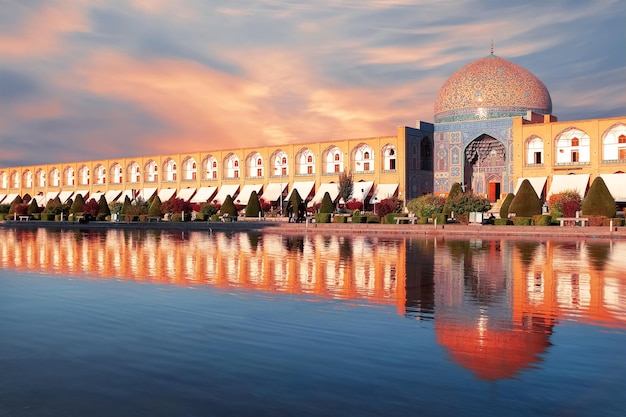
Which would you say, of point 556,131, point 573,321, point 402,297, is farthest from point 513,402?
point 556,131

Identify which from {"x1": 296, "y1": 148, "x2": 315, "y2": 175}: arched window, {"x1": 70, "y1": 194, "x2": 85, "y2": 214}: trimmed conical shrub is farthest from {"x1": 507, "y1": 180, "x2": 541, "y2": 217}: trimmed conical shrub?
{"x1": 70, "y1": 194, "x2": 85, "y2": 214}: trimmed conical shrub

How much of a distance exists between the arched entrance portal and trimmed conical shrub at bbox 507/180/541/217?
8.83 metres

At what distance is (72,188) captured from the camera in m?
57.4

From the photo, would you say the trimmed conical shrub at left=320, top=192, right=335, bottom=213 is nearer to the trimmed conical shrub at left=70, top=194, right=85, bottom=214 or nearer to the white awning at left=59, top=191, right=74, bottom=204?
the trimmed conical shrub at left=70, top=194, right=85, bottom=214

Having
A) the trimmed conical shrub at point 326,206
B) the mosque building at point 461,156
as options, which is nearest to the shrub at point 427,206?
the trimmed conical shrub at point 326,206

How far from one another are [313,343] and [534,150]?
31430 mm

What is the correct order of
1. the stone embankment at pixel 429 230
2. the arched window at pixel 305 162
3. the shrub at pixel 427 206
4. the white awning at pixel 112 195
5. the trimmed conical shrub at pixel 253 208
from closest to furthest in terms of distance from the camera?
the stone embankment at pixel 429 230 → the shrub at pixel 427 206 → the trimmed conical shrub at pixel 253 208 → the arched window at pixel 305 162 → the white awning at pixel 112 195

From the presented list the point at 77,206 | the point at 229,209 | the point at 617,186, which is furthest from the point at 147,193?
the point at 617,186

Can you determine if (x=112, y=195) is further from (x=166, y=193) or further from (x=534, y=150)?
(x=534, y=150)

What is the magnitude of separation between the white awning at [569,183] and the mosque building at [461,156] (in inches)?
1.9

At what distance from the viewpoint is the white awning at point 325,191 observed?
129 feet

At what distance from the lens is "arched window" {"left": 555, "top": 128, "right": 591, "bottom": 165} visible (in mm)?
32438

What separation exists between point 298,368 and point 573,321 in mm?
3038

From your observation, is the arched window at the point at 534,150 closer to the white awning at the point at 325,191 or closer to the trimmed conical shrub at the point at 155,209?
the white awning at the point at 325,191
